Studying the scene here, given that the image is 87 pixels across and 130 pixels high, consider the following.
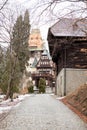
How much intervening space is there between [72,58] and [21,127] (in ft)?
87.3

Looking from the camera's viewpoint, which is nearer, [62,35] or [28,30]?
[62,35]

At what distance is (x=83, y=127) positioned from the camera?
12.4 m

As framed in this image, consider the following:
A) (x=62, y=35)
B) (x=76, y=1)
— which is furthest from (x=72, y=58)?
(x=76, y=1)

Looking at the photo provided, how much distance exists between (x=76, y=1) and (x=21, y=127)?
5476mm

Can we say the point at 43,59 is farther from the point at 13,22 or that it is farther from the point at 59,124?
the point at 59,124

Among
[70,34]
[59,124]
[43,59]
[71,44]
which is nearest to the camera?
[59,124]

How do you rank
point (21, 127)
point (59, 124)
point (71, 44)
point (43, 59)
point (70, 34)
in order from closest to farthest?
point (21, 127) → point (59, 124) → point (70, 34) → point (71, 44) → point (43, 59)

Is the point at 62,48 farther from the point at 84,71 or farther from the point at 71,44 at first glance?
the point at 84,71

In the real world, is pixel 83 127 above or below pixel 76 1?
below

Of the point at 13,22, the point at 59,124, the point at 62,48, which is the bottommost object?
the point at 59,124

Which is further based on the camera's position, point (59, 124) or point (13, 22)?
point (13, 22)

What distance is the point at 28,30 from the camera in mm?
39156

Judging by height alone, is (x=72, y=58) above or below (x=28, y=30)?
below

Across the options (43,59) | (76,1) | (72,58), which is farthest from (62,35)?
(43,59)
